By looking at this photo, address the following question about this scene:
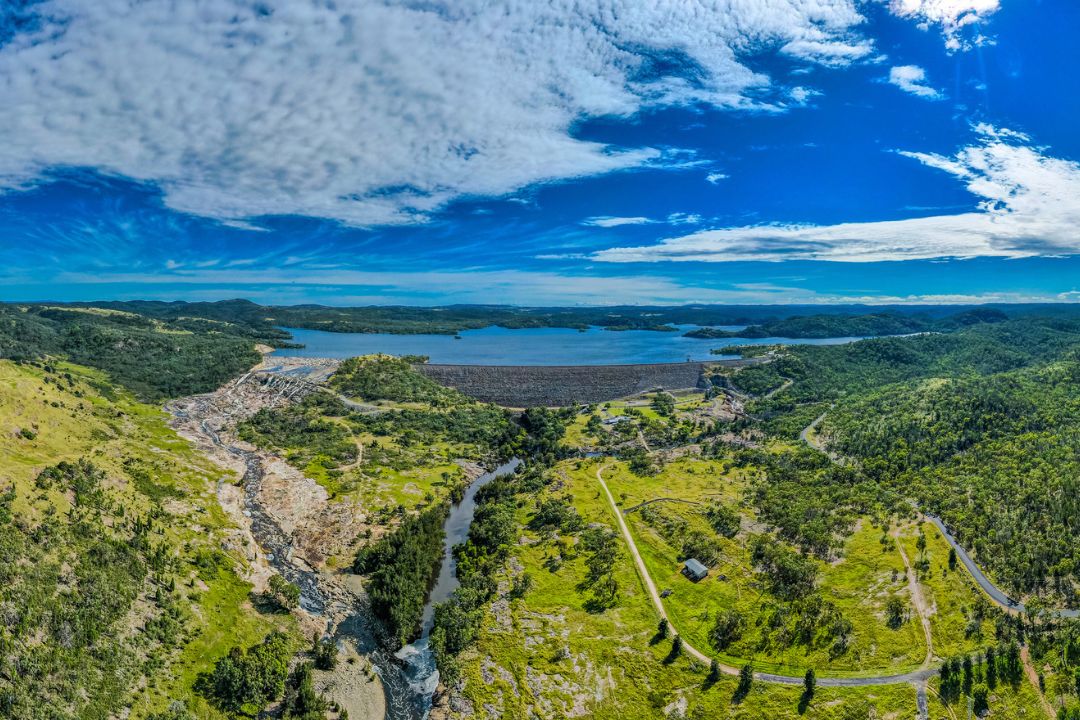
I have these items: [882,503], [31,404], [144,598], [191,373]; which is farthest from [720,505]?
[191,373]

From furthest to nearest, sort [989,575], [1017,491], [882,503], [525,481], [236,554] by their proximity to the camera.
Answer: [525,481], [882,503], [1017,491], [236,554], [989,575]

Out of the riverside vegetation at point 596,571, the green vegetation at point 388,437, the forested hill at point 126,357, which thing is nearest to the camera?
the riverside vegetation at point 596,571

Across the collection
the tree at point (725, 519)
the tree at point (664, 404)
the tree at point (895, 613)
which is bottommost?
the tree at point (895, 613)

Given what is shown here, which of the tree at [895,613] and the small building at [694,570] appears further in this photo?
the small building at [694,570]

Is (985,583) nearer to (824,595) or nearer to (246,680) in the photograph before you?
(824,595)

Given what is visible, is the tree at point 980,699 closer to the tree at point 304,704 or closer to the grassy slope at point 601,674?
the grassy slope at point 601,674

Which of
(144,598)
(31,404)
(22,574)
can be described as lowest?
(144,598)

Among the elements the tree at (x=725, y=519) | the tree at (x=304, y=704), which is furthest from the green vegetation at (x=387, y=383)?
the tree at (x=304, y=704)

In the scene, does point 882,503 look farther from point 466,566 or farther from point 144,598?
point 144,598

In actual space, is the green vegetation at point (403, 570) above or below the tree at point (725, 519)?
below
